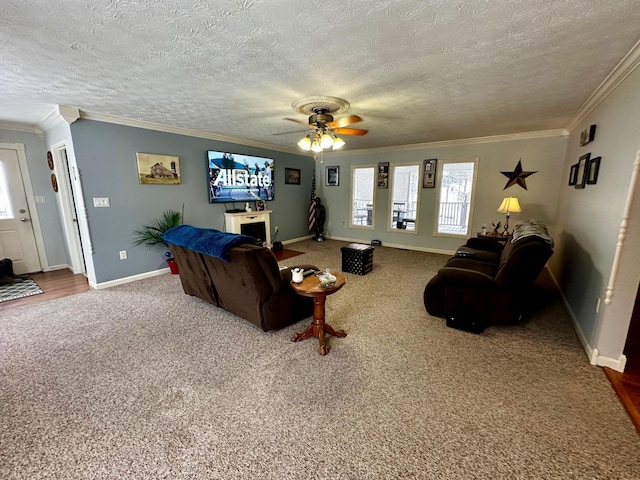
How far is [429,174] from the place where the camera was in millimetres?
5570

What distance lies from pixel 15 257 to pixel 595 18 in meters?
7.14

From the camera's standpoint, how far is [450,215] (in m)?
5.50

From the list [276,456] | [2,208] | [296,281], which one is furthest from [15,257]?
[276,456]

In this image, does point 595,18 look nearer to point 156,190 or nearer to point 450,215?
point 450,215

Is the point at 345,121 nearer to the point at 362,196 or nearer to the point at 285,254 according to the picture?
the point at 285,254

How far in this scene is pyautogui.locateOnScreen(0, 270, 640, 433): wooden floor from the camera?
173 centimetres

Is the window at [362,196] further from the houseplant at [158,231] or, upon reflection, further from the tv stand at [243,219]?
the houseplant at [158,231]

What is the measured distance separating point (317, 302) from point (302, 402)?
77 cm

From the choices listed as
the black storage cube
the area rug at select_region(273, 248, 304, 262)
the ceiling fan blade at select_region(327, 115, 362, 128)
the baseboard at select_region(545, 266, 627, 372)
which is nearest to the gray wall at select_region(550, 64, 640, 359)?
the baseboard at select_region(545, 266, 627, 372)

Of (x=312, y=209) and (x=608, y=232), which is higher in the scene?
(x=608, y=232)

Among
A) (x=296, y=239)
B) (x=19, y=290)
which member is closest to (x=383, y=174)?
(x=296, y=239)

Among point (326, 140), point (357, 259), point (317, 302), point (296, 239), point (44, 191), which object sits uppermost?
point (326, 140)

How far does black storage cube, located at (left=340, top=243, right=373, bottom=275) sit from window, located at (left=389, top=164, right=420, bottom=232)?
2.14 m

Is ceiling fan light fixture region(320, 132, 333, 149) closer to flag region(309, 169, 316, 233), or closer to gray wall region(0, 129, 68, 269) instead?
flag region(309, 169, 316, 233)
